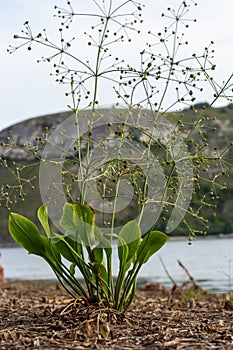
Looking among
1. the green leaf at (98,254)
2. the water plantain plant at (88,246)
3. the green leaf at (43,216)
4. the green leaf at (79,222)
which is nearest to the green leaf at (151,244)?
the water plantain plant at (88,246)

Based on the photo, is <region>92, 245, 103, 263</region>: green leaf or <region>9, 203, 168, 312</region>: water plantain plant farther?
<region>92, 245, 103, 263</region>: green leaf

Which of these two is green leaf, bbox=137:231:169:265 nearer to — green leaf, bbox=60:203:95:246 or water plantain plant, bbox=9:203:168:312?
water plantain plant, bbox=9:203:168:312

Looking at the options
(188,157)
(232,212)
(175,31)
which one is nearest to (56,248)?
(188,157)

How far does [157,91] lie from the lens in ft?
14.4

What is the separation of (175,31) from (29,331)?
236cm

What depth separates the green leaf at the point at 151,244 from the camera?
4555 mm

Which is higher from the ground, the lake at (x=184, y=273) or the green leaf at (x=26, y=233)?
the green leaf at (x=26, y=233)

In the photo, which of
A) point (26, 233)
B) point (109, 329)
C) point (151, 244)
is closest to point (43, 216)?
point (26, 233)

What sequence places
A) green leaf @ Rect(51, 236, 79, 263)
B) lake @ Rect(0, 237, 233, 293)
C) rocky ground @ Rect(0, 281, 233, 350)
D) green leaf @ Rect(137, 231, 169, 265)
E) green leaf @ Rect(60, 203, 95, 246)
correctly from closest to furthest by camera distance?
rocky ground @ Rect(0, 281, 233, 350)
green leaf @ Rect(60, 203, 95, 246)
green leaf @ Rect(51, 236, 79, 263)
green leaf @ Rect(137, 231, 169, 265)
lake @ Rect(0, 237, 233, 293)

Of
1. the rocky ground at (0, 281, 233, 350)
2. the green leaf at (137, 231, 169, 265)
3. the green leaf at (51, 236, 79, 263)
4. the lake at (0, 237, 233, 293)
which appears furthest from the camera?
the lake at (0, 237, 233, 293)

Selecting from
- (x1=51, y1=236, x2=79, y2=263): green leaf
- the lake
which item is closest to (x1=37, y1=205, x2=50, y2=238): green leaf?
(x1=51, y1=236, x2=79, y2=263): green leaf

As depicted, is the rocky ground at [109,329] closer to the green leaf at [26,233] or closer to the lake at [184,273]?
the green leaf at [26,233]

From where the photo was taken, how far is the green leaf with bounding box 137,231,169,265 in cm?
455

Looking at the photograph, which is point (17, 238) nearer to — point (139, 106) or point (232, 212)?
point (139, 106)
